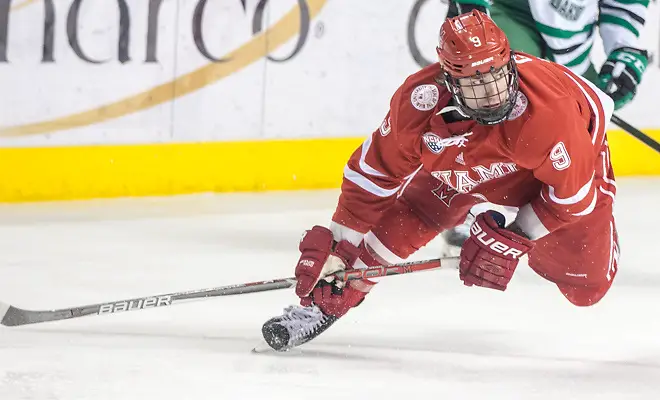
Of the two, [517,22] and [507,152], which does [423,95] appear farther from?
[517,22]

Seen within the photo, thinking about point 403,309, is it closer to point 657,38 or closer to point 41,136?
point 41,136

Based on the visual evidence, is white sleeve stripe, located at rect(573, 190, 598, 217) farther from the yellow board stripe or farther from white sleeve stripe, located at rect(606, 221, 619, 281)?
the yellow board stripe

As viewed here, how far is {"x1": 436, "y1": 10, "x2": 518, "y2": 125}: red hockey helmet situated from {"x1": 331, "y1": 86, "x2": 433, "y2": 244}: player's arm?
0.18 metres

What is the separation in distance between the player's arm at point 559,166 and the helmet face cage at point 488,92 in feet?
0.26

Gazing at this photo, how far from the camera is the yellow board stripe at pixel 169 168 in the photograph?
4516 mm

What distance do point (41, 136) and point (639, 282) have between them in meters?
2.02

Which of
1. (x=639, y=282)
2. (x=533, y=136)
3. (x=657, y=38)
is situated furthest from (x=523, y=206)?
(x=657, y=38)

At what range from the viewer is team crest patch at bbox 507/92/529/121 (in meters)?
2.62

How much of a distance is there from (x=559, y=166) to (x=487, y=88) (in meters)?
0.22

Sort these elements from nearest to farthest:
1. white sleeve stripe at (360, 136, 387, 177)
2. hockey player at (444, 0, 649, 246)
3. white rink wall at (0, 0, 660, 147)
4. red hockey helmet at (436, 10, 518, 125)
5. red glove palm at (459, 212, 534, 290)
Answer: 1. red hockey helmet at (436, 10, 518, 125)
2. red glove palm at (459, 212, 534, 290)
3. white sleeve stripe at (360, 136, 387, 177)
4. hockey player at (444, 0, 649, 246)
5. white rink wall at (0, 0, 660, 147)

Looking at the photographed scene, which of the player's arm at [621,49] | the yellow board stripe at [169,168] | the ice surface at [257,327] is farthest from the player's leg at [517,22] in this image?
the yellow board stripe at [169,168]

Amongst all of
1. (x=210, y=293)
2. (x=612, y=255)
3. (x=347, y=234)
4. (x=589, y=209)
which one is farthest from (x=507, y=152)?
(x=210, y=293)

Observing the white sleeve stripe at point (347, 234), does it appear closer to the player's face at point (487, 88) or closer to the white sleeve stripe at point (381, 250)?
the white sleeve stripe at point (381, 250)

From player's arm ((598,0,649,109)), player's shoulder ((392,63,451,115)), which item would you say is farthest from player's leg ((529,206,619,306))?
player's arm ((598,0,649,109))
